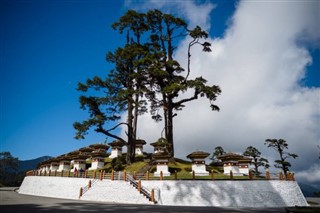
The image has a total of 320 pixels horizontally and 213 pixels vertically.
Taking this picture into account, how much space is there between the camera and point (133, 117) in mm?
34688

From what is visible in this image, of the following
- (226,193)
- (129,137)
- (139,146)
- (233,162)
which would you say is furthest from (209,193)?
(139,146)

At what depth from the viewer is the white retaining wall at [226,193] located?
755 inches

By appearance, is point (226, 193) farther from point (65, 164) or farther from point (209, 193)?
point (65, 164)

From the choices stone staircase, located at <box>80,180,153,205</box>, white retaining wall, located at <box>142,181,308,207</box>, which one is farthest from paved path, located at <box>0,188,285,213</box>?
stone staircase, located at <box>80,180,153,205</box>

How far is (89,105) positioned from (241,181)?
2124 cm

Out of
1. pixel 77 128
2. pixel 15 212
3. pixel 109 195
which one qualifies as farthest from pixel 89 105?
pixel 15 212

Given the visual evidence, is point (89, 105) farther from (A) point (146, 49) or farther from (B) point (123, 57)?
(A) point (146, 49)

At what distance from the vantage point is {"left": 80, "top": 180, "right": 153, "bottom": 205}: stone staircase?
19.9 m

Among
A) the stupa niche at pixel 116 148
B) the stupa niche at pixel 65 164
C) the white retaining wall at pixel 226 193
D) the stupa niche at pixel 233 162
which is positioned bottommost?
the white retaining wall at pixel 226 193

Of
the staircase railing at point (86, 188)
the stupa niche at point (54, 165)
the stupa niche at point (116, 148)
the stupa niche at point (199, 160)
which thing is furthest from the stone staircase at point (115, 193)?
the stupa niche at point (54, 165)

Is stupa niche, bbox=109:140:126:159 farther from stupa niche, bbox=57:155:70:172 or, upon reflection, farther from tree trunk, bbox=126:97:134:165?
tree trunk, bbox=126:97:134:165

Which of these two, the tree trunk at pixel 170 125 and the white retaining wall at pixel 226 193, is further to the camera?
the tree trunk at pixel 170 125

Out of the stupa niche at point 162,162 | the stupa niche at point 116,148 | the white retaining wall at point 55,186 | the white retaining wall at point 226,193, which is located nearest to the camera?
the white retaining wall at point 226,193

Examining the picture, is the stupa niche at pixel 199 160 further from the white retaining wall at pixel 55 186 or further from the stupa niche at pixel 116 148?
the stupa niche at pixel 116 148
